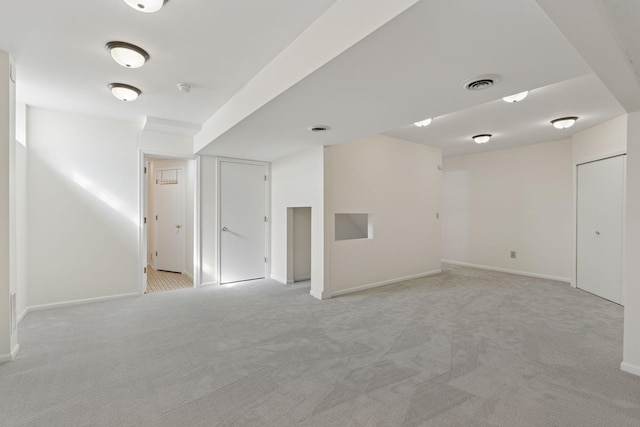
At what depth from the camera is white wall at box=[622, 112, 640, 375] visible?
7.43 feet

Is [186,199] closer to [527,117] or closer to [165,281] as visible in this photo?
[165,281]

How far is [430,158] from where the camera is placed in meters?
5.81

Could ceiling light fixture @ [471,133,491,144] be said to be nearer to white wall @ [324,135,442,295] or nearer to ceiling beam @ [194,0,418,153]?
white wall @ [324,135,442,295]

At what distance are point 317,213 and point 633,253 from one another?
3298 millimetres

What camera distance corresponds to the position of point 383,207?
4.99 meters

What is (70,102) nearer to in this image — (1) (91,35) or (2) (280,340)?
(1) (91,35)

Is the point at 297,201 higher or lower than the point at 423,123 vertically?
lower

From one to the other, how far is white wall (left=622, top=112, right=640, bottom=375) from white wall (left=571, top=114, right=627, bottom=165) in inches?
91.0

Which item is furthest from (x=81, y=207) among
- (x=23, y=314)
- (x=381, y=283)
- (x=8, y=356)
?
(x=381, y=283)

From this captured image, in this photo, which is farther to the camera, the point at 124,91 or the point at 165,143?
the point at 165,143

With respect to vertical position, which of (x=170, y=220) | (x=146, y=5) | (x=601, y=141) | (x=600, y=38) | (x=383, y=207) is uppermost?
(x=146, y=5)

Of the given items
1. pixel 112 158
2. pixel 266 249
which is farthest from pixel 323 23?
pixel 266 249

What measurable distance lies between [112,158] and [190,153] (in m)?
1.08

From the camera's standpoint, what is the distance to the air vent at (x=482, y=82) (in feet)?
6.68
